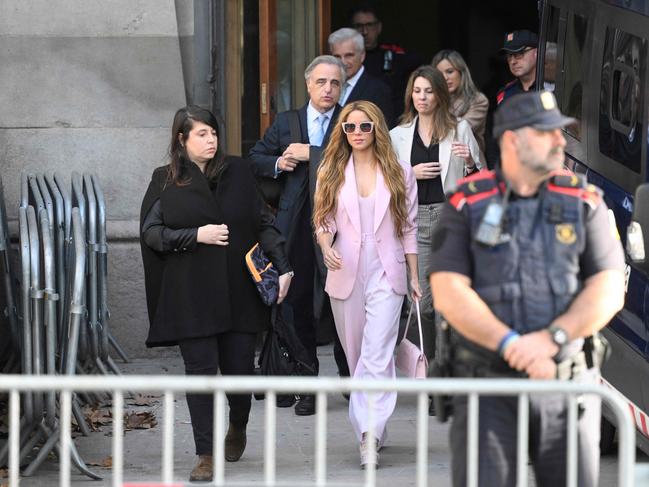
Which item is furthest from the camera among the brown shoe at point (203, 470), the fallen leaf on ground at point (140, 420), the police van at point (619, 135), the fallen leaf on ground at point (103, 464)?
the fallen leaf on ground at point (140, 420)

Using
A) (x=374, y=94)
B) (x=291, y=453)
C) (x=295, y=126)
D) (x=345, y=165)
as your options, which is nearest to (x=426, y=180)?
(x=295, y=126)

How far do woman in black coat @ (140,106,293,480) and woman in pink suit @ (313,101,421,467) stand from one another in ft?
1.47

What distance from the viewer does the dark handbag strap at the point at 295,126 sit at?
29.7ft

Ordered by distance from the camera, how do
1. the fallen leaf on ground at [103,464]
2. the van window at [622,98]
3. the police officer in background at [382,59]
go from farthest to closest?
1. the police officer in background at [382,59]
2. the fallen leaf on ground at [103,464]
3. the van window at [622,98]

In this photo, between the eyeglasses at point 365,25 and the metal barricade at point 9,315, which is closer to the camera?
the metal barricade at point 9,315

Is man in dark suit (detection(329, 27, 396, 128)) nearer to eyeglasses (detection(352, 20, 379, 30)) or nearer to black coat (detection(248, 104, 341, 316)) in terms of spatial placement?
black coat (detection(248, 104, 341, 316))

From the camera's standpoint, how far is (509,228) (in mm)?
5008

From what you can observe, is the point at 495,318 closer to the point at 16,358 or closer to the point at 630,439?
the point at 630,439

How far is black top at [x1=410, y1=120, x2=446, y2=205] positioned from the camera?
874cm

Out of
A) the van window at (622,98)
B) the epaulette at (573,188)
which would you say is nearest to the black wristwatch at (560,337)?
the epaulette at (573,188)

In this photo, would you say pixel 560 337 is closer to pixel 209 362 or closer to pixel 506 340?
pixel 506 340

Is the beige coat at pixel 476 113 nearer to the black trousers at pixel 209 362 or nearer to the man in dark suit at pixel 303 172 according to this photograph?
the man in dark suit at pixel 303 172

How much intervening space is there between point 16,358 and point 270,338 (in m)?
1.47

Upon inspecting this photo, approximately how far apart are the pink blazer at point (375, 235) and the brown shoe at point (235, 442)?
32.3 inches
